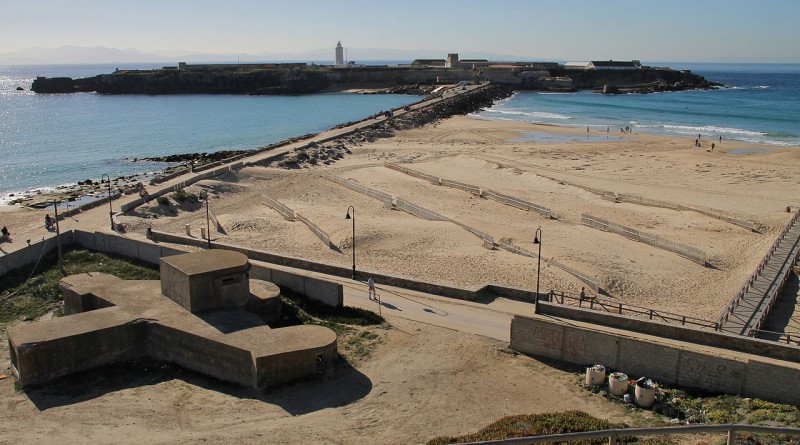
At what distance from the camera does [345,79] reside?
149 metres

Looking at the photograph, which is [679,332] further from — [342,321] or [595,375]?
[342,321]

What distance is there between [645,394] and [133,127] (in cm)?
8410

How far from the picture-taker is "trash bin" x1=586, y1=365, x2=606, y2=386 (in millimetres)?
17719

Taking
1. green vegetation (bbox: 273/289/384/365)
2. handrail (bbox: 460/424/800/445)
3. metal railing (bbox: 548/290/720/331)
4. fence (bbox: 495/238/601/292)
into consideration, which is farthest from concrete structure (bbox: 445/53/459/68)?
handrail (bbox: 460/424/800/445)

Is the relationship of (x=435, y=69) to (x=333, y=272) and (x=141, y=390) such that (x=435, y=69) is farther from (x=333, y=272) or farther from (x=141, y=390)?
(x=141, y=390)

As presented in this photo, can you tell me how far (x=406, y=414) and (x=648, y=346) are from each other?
6717 mm

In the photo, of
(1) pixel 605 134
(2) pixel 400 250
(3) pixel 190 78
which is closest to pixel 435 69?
(3) pixel 190 78

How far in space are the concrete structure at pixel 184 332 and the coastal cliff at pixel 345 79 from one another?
12269 cm

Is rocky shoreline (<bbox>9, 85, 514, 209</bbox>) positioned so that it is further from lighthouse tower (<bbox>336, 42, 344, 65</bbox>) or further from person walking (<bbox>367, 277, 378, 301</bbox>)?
lighthouse tower (<bbox>336, 42, 344, 65</bbox>)

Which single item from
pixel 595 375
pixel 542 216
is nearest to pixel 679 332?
pixel 595 375

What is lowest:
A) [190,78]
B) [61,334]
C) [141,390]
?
[141,390]

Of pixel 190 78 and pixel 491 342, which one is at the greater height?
pixel 190 78

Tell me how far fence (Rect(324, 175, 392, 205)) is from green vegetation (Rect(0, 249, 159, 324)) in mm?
16516

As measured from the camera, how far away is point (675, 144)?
64.9 meters
